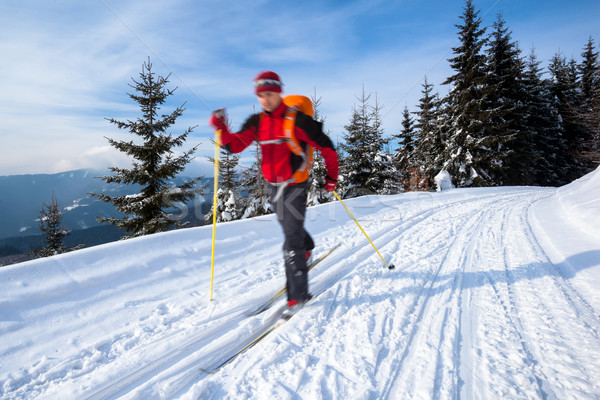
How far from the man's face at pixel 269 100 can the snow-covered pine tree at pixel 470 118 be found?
2100cm

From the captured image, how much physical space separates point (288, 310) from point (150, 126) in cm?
1315

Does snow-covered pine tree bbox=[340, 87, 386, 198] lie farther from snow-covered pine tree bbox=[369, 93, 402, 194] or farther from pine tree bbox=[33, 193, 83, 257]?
pine tree bbox=[33, 193, 83, 257]

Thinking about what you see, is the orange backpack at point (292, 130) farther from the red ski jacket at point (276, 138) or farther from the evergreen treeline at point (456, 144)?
the evergreen treeline at point (456, 144)

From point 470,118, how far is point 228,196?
63.6 ft

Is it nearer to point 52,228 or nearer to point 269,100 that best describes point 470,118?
point 269,100

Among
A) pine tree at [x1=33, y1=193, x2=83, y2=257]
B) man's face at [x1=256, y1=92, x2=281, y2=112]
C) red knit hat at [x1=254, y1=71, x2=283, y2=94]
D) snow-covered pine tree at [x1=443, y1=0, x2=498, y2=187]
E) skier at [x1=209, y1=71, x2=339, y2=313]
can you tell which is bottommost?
pine tree at [x1=33, y1=193, x2=83, y2=257]

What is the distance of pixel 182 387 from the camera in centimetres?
167

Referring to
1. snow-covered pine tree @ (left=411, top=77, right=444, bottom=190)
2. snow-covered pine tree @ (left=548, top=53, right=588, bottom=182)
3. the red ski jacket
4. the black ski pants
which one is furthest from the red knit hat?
snow-covered pine tree @ (left=548, top=53, right=588, bottom=182)

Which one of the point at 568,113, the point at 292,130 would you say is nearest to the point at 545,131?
the point at 568,113

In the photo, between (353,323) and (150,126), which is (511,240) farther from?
(150,126)

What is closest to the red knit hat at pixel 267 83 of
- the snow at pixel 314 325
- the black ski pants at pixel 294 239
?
the black ski pants at pixel 294 239

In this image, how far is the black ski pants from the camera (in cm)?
253

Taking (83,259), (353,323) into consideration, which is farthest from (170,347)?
(83,259)

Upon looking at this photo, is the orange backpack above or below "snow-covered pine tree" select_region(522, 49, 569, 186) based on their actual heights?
below
